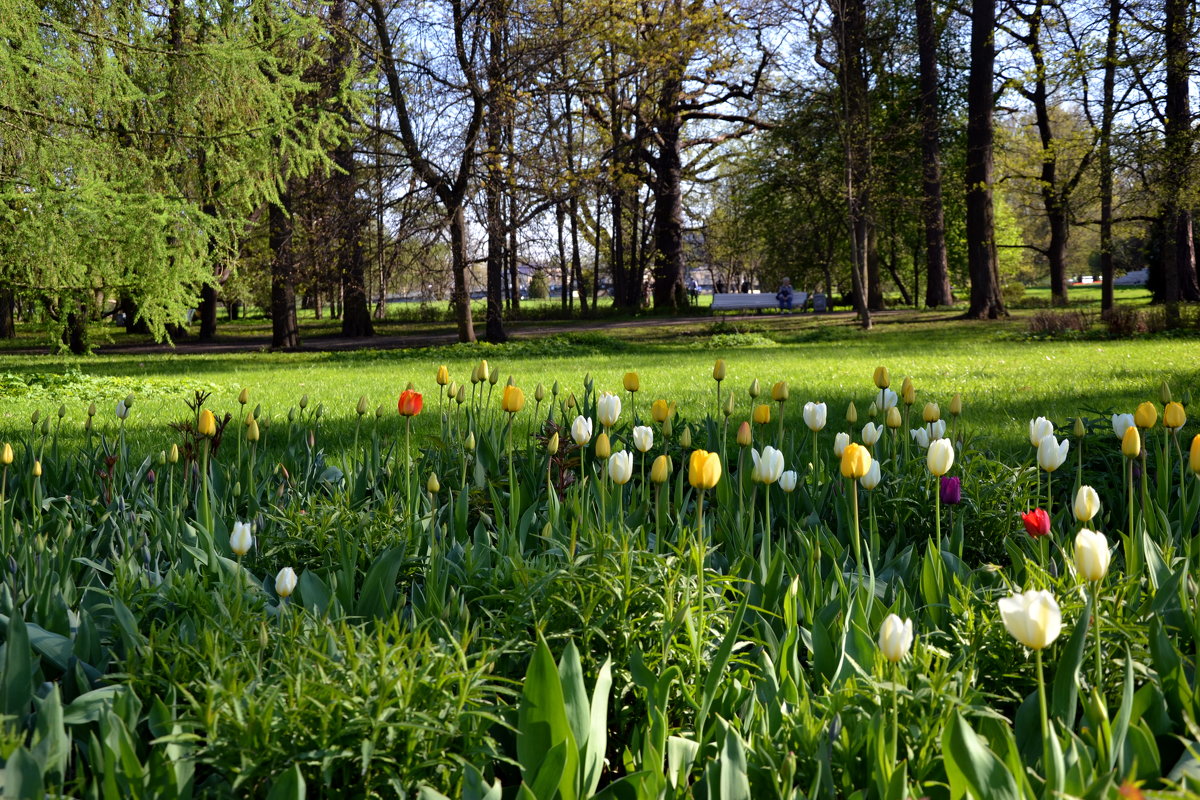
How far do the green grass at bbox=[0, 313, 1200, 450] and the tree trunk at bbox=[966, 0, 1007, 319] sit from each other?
1.36m

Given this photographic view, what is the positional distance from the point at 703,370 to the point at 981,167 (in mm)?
12435

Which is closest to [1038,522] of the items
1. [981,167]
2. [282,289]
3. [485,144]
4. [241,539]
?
[241,539]

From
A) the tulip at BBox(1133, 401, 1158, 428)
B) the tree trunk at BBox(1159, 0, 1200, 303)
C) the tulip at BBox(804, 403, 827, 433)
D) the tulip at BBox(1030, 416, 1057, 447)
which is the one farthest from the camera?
the tree trunk at BBox(1159, 0, 1200, 303)

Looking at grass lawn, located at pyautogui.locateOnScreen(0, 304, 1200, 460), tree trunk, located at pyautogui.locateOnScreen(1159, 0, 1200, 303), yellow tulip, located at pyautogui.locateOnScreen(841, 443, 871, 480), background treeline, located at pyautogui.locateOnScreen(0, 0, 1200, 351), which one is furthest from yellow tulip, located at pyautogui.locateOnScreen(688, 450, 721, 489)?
tree trunk, located at pyautogui.locateOnScreen(1159, 0, 1200, 303)

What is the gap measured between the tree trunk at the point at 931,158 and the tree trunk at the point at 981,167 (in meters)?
1.09

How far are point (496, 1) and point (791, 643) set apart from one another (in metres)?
16.3

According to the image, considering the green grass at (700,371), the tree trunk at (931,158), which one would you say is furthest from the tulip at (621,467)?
the tree trunk at (931,158)

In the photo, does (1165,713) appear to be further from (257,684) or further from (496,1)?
(496,1)

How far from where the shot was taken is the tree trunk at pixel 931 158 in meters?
22.7

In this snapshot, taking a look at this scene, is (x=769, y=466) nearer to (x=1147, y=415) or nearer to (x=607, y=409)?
(x=607, y=409)

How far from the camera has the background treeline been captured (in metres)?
8.96

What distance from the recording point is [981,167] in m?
20.3

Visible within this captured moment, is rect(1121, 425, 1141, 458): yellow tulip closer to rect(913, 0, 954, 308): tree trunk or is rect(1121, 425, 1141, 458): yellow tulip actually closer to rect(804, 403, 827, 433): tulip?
rect(804, 403, 827, 433): tulip

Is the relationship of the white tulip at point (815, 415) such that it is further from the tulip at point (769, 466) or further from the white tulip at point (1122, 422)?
the white tulip at point (1122, 422)
